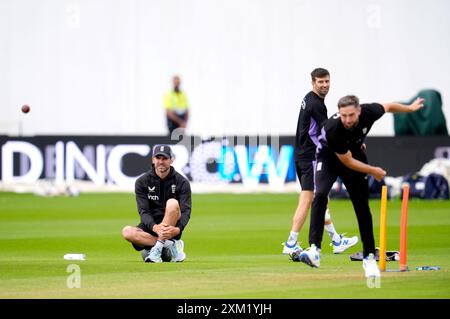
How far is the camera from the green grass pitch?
11938mm

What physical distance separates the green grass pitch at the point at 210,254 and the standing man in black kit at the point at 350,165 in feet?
→ 1.13

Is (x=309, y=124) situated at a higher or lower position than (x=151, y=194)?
higher

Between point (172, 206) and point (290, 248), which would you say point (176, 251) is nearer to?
point (172, 206)

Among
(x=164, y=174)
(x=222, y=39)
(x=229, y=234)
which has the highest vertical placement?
(x=222, y=39)

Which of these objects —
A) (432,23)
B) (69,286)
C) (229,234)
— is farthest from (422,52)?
(69,286)

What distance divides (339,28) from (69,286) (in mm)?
22277

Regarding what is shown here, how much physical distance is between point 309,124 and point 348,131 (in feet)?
8.93

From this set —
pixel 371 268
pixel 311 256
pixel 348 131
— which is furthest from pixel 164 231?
pixel 371 268

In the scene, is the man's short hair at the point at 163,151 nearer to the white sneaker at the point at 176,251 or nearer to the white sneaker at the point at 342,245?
the white sneaker at the point at 176,251

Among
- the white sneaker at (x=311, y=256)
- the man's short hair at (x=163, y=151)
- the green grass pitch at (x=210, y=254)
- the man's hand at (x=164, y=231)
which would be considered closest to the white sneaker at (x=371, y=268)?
the green grass pitch at (x=210, y=254)

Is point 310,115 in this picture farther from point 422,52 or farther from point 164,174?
point 422,52

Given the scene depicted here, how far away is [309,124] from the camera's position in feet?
51.0

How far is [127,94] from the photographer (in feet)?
112

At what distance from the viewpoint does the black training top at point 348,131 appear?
12.8m
